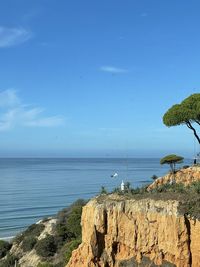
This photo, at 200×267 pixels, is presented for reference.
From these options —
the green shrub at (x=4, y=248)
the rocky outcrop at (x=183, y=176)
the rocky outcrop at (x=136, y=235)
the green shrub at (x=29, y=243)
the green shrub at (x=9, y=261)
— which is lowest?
the green shrub at (x=9, y=261)

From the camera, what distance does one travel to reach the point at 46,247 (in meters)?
34.0

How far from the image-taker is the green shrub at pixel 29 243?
35906mm

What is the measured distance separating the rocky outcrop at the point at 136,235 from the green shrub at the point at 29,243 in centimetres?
1375

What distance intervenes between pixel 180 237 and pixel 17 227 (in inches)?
1388

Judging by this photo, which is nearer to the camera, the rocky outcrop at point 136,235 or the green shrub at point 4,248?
the rocky outcrop at point 136,235

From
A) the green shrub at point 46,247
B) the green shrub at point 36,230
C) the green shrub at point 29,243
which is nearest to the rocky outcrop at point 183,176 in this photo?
the green shrub at point 46,247

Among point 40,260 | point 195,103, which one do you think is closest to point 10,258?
point 40,260

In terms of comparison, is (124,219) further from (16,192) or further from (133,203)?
(16,192)

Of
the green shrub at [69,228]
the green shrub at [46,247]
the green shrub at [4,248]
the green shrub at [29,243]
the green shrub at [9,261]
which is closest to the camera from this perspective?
the green shrub at [46,247]

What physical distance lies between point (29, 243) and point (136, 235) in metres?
16.7

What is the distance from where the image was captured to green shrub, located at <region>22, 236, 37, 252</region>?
35906mm

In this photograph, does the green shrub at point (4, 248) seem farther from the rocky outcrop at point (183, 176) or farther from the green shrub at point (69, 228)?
the rocky outcrop at point (183, 176)

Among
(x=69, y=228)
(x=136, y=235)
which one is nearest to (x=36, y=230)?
(x=69, y=228)

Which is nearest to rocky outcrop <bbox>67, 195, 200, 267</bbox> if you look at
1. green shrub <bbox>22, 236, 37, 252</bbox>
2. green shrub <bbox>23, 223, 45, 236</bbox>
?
green shrub <bbox>22, 236, 37, 252</bbox>
